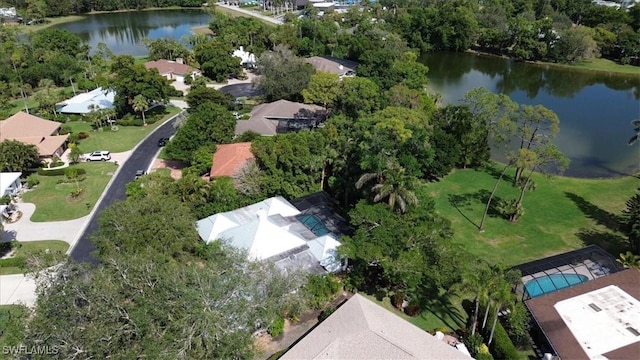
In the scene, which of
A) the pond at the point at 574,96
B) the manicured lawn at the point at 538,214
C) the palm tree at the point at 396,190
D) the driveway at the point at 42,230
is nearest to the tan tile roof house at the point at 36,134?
the driveway at the point at 42,230

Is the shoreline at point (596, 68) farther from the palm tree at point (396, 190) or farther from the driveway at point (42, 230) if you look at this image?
the driveway at point (42, 230)

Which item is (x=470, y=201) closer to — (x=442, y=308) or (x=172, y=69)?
(x=442, y=308)

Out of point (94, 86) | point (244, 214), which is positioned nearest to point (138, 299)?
point (244, 214)

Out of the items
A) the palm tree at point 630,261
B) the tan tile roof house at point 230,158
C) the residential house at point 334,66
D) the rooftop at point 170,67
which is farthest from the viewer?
the rooftop at point 170,67

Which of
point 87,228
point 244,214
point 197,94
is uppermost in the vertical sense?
point 197,94

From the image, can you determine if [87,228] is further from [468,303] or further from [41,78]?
[41,78]
